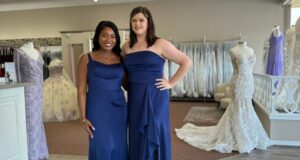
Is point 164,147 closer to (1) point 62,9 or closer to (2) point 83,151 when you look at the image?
(2) point 83,151

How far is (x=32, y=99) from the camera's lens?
3.10 meters

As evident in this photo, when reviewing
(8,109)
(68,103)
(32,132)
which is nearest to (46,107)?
(68,103)

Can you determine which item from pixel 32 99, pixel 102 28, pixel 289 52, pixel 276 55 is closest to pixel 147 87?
pixel 102 28

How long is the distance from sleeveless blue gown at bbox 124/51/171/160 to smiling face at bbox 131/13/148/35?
15cm

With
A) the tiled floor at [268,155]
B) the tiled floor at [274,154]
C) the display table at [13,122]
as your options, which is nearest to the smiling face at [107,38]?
the display table at [13,122]

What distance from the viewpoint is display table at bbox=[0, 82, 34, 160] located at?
2.65 metres

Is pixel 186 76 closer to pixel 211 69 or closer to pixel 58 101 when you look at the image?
pixel 211 69

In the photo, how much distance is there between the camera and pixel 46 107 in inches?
231

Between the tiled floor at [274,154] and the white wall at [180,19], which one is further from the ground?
Answer: the white wall at [180,19]

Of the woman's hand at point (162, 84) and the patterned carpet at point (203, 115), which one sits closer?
the woman's hand at point (162, 84)

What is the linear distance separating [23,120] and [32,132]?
276 mm

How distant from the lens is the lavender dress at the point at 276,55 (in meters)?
4.79

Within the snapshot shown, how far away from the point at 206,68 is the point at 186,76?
1.99ft

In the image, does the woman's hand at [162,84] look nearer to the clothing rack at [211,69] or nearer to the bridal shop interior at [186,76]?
the bridal shop interior at [186,76]
